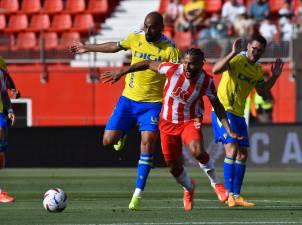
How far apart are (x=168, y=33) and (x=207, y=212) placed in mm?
13780

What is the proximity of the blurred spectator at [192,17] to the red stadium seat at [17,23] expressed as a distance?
4752 millimetres

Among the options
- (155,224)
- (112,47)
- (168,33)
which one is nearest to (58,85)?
(168,33)

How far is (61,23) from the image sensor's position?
26750 millimetres

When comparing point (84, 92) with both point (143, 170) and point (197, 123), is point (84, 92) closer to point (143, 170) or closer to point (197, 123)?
point (143, 170)

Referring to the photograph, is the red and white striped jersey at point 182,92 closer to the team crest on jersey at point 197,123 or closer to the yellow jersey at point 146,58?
the team crest on jersey at point 197,123

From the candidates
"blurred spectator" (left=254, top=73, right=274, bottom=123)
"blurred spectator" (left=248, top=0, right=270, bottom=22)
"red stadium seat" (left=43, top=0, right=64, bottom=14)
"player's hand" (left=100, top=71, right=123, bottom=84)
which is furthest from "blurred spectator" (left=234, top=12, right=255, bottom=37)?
"player's hand" (left=100, top=71, right=123, bottom=84)

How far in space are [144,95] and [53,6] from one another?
15211mm

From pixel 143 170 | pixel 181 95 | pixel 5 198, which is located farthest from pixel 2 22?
pixel 181 95

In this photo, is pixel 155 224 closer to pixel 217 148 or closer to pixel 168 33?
pixel 217 148

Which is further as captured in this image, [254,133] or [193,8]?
[193,8]

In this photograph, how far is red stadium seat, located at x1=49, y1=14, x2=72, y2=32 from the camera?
87.0 feet

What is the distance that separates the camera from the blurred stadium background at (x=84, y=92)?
65.7ft

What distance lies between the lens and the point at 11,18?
2720 cm

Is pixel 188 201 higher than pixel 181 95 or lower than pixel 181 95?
lower
